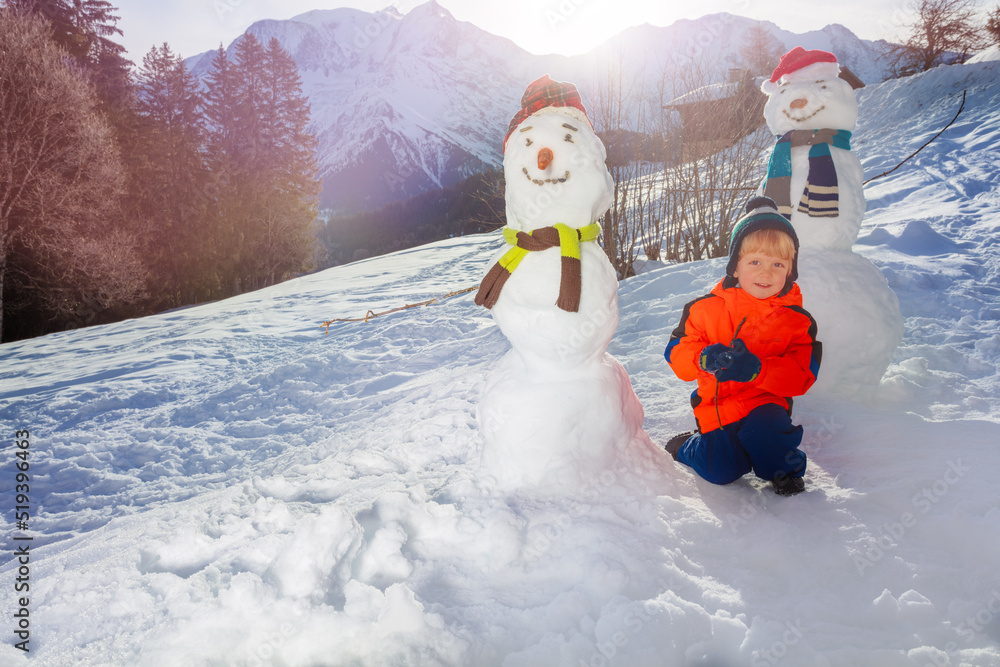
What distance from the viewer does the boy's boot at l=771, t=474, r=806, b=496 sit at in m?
1.83

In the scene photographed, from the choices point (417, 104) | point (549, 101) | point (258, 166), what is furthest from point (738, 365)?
point (417, 104)

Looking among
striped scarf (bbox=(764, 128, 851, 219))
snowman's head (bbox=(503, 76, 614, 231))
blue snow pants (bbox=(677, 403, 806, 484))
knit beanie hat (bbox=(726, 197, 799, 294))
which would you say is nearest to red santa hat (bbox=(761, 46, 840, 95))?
striped scarf (bbox=(764, 128, 851, 219))

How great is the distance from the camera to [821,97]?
2.54m

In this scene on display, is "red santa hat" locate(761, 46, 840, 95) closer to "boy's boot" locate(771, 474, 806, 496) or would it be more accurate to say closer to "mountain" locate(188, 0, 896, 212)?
"boy's boot" locate(771, 474, 806, 496)

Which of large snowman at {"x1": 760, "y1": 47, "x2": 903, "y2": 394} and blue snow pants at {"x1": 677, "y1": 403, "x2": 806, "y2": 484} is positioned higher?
large snowman at {"x1": 760, "y1": 47, "x2": 903, "y2": 394}

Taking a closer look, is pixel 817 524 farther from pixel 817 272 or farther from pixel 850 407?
pixel 817 272

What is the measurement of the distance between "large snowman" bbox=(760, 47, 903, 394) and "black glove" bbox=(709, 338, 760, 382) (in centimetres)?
89

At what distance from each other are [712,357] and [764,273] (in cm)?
41

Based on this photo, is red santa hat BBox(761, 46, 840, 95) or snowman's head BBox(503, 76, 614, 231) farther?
red santa hat BBox(761, 46, 840, 95)

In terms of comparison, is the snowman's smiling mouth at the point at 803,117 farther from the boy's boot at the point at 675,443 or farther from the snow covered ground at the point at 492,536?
the boy's boot at the point at 675,443

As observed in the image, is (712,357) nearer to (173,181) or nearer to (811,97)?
(811,97)

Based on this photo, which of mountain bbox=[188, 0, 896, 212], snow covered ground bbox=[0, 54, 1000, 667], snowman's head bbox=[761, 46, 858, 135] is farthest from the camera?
mountain bbox=[188, 0, 896, 212]

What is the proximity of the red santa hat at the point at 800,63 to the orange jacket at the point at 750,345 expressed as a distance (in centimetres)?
156

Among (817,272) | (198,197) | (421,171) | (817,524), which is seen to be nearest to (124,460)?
(817,524)
